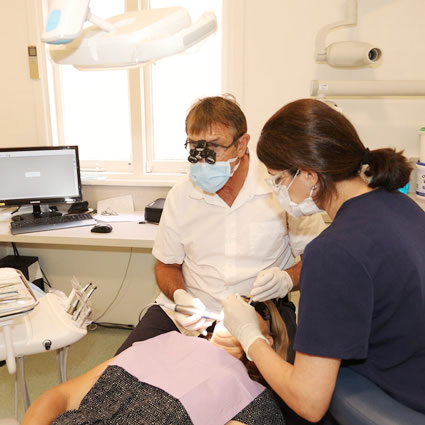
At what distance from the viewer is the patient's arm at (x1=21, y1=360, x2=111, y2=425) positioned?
106cm

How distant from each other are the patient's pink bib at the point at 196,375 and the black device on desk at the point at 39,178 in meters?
1.32

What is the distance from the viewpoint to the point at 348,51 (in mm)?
2029

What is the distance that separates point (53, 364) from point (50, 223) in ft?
2.57

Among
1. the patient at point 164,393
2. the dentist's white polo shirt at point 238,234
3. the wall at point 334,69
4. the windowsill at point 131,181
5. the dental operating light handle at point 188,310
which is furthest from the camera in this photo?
the windowsill at point 131,181

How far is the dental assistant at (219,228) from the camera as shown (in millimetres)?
1566

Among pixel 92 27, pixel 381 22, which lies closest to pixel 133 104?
pixel 381 22

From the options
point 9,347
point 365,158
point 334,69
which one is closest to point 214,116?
point 365,158

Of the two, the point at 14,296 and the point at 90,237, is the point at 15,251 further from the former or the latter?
the point at 14,296

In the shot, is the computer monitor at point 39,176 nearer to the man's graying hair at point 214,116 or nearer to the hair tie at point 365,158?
the man's graying hair at point 214,116

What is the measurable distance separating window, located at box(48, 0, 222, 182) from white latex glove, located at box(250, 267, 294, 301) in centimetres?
140

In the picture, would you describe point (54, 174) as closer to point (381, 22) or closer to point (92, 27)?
point (92, 27)

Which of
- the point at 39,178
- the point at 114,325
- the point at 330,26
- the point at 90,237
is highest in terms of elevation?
the point at 330,26

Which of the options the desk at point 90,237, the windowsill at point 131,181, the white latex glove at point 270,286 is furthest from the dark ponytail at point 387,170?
the windowsill at point 131,181

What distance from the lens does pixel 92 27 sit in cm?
88
